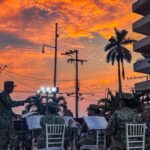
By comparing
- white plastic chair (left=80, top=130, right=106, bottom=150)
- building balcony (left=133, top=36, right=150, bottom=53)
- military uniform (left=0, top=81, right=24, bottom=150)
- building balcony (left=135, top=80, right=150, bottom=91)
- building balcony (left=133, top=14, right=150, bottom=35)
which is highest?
building balcony (left=133, top=14, right=150, bottom=35)

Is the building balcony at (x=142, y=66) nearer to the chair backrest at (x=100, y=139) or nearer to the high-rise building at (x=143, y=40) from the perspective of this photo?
the high-rise building at (x=143, y=40)

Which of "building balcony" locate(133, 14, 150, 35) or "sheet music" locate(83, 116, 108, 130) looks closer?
"sheet music" locate(83, 116, 108, 130)

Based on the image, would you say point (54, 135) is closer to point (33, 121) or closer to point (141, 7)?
point (33, 121)

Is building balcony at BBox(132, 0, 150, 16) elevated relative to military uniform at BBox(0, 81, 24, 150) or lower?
elevated

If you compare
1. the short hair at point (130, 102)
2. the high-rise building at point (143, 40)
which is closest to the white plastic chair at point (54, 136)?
the short hair at point (130, 102)

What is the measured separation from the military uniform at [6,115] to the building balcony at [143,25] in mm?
45141

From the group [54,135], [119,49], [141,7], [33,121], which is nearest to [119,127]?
[54,135]

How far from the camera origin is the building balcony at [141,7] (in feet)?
180

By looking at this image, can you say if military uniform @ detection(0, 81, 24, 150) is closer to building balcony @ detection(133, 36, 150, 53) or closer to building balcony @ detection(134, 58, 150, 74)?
building balcony @ detection(133, 36, 150, 53)

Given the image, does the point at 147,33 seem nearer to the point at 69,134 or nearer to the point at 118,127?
the point at 69,134

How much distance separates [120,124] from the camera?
8.32m

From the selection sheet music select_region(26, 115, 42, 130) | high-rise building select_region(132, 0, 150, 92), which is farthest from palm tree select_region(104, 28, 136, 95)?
sheet music select_region(26, 115, 42, 130)

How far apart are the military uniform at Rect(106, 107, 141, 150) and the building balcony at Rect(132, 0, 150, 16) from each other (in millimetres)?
46856

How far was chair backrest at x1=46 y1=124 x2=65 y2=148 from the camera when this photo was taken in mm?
9711
